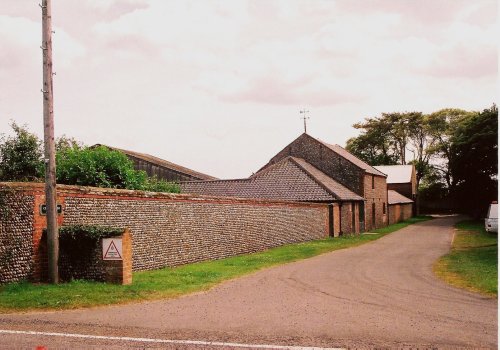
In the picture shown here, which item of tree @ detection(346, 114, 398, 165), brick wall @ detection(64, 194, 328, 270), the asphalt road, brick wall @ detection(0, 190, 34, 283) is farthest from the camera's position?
tree @ detection(346, 114, 398, 165)

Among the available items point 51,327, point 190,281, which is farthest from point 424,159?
point 51,327

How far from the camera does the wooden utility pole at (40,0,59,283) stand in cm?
1217

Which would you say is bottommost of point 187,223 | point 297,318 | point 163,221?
point 297,318

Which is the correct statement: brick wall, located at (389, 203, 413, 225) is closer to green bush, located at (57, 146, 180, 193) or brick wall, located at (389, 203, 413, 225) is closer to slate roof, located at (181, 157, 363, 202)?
slate roof, located at (181, 157, 363, 202)

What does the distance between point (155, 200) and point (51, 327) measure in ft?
28.6

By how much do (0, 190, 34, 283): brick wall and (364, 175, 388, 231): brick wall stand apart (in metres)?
34.4

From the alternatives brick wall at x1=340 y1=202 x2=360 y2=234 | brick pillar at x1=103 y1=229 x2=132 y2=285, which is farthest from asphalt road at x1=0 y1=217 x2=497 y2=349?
brick wall at x1=340 y1=202 x2=360 y2=234

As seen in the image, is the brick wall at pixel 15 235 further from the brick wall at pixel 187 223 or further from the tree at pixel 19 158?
the tree at pixel 19 158

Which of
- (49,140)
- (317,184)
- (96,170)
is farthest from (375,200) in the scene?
(49,140)

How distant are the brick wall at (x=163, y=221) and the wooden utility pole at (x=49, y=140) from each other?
0.73m

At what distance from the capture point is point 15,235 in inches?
482

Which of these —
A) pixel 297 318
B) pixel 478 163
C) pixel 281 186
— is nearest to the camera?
pixel 297 318

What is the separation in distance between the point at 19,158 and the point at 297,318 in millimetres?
28211

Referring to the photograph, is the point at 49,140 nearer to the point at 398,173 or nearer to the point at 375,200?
the point at 375,200
